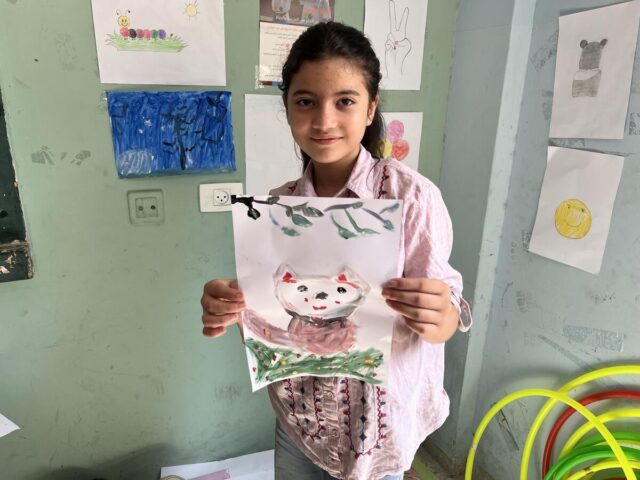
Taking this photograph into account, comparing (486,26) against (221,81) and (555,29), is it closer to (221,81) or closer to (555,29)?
(555,29)

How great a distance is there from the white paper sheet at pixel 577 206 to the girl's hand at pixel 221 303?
0.91 m

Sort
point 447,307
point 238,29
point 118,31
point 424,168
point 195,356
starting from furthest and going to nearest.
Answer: point 424,168 → point 195,356 → point 238,29 → point 118,31 → point 447,307

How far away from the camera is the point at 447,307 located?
0.68m

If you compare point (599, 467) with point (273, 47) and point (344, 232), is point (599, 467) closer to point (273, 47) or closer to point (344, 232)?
point (344, 232)

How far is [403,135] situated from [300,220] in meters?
0.91

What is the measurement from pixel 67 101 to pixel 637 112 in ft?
4.52

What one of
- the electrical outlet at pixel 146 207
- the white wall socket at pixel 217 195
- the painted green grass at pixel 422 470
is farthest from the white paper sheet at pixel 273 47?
the painted green grass at pixel 422 470

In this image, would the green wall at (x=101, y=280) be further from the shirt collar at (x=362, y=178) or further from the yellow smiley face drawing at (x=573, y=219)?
the shirt collar at (x=362, y=178)

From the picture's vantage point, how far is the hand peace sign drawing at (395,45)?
53.2 inches

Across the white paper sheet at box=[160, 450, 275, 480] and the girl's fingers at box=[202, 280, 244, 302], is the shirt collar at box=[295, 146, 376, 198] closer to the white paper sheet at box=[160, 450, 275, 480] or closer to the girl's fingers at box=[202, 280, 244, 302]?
the girl's fingers at box=[202, 280, 244, 302]

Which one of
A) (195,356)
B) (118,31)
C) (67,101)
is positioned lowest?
(195,356)

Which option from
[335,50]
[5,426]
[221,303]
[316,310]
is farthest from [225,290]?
[5,426]

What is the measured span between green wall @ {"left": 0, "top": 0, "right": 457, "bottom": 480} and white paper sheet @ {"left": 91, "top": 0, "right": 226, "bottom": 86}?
0.12 feet

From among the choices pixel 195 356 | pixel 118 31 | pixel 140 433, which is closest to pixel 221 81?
pixel 118 31
